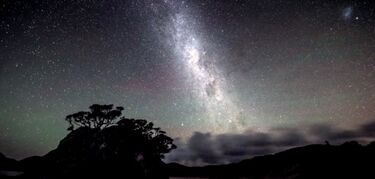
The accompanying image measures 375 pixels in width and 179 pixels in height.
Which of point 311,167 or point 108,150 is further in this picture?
point 108,150

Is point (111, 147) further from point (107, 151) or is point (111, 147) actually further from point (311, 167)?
point (311, 167)

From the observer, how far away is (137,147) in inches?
1940

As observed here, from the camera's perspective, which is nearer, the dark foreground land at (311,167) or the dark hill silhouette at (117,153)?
the dark foreground land at (311,167)

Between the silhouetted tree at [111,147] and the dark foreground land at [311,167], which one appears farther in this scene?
the silhouetted tree at [111,147]

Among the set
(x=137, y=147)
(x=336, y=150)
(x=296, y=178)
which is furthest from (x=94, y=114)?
(x=336, y=150)

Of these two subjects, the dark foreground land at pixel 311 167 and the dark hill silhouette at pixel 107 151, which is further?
the dark hill silhouette at pixel 107 151

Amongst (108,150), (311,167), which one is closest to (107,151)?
(108,150)

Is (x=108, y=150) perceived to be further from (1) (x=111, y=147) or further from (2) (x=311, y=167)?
(2) (x=311, y=167)

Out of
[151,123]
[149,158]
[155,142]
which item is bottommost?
[149,158]

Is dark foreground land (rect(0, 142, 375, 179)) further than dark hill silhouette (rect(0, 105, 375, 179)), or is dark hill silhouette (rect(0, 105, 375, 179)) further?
dark hill silhouette (rect(0, 105, 375, 179))

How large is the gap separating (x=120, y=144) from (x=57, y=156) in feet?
43.9

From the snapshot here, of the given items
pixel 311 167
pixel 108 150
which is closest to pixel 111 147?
pixel 108 150

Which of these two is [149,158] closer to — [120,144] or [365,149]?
[120,144]

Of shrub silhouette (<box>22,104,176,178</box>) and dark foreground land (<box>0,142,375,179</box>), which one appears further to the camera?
shrub silhouette (<box>22,104,176,178</box>)
